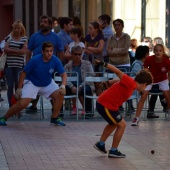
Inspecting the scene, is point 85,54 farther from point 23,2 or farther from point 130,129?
point 23,2

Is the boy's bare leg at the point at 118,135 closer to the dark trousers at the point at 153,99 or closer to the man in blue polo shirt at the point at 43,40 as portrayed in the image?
→ the dark trousers at the point at 153,99

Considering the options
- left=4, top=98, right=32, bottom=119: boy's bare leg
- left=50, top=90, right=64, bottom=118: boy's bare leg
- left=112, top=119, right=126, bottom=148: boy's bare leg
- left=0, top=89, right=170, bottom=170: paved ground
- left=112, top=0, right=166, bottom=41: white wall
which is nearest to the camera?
left=0, top=89, right=170, bottom=170: paved ground

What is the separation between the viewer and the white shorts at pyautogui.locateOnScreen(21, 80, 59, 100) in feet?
46.1

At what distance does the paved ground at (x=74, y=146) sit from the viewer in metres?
10.3

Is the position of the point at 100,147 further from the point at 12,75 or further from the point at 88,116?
the point at 12,75

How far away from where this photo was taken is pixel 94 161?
1058cm

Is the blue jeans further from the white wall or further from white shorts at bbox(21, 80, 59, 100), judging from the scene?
the white wall

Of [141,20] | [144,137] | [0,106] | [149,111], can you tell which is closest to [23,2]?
[141,20]

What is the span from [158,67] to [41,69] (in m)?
2.53

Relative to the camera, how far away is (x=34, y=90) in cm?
1410

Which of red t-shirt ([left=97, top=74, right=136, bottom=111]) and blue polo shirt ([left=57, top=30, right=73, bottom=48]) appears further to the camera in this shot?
blue polo shirt ([left=57, top=30, right=73, bottom=48])

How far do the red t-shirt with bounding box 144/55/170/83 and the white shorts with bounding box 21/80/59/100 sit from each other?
6.90 ft

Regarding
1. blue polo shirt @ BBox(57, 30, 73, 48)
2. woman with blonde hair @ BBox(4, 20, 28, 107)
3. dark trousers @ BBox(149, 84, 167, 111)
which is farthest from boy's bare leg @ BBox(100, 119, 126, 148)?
blue polo shirt @ BBox(57, 30, 73, 48)

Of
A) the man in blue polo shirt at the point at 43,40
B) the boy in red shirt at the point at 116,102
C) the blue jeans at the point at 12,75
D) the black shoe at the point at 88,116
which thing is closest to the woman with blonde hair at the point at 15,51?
the blue jeans at the point at 12,75
